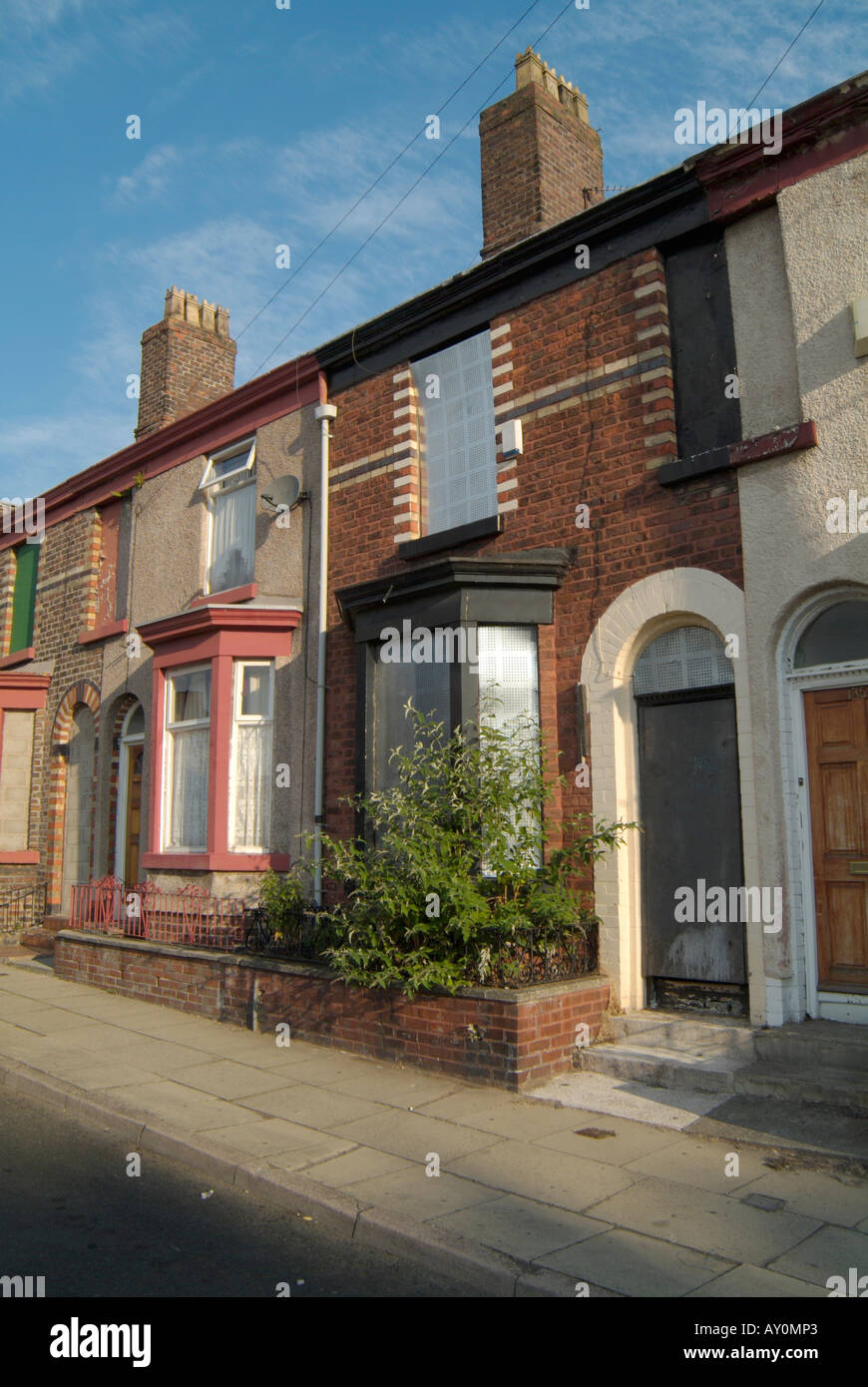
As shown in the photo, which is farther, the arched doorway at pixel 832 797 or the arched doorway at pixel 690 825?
the arched doorway at pixel 690 825

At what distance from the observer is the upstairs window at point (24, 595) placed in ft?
55.0

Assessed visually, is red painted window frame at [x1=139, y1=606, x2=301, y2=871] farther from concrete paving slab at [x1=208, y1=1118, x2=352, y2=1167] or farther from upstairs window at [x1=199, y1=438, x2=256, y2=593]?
concrete paving slab at [x1=208, y1=1118, x2=352, y2=1167]

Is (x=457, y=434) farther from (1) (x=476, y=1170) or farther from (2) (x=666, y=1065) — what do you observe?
(1) (x=476, y=1170)

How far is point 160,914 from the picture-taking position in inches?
422

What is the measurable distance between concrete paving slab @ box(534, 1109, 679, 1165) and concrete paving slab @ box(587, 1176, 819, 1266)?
0.50m

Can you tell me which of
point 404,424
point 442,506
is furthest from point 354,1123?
point 404,424

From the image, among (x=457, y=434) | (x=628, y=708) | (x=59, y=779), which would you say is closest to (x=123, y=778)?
(x=59, y=779)

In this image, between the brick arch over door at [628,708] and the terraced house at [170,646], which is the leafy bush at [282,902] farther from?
the brick arch over door at [628,708]

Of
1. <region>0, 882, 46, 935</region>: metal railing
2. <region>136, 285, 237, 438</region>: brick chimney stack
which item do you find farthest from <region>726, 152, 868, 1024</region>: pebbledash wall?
<region>0, 882, 46, 935</region>: metal railing

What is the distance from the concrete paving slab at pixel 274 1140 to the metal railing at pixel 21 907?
33.4 feet

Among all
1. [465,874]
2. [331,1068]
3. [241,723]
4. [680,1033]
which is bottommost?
[331,1068]

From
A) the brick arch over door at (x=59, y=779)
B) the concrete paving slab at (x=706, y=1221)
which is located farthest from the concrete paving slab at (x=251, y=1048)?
the brick arch over door at (x=59, y=779)

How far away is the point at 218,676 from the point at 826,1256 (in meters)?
8.40
